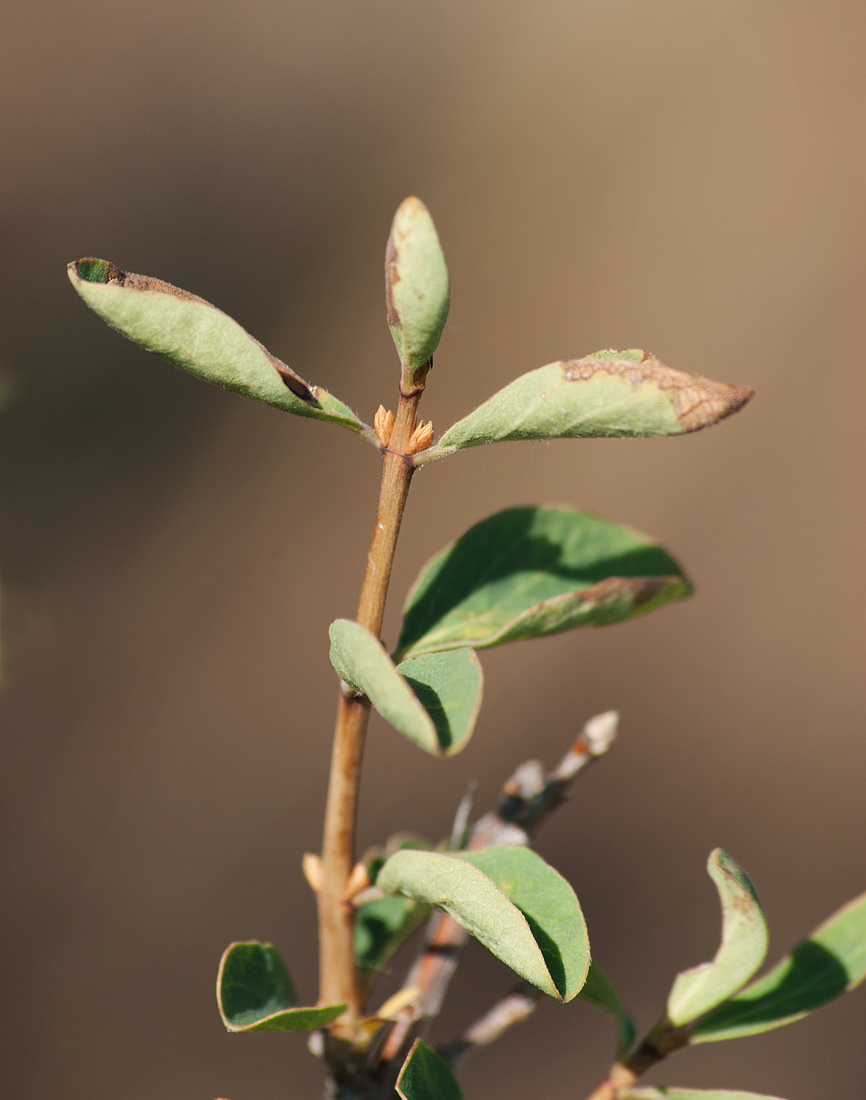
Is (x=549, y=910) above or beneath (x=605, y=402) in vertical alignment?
beneath

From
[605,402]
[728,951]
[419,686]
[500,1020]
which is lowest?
[500,1020]

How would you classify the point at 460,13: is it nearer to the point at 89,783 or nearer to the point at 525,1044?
the point at 89,783

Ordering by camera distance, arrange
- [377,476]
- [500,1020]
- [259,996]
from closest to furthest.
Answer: [259,996]
[500,1020]
[377,476]

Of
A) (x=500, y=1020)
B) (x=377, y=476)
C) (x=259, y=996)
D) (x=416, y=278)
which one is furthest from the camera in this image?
(x=377, y=476)

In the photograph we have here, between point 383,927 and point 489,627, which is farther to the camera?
point 383,927

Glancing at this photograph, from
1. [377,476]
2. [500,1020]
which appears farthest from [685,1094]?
[377,476]

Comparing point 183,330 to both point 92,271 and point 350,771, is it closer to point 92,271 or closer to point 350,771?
point 92,271

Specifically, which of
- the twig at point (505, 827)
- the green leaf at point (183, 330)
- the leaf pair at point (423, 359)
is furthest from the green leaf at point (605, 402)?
the twig at point (505, 827)
